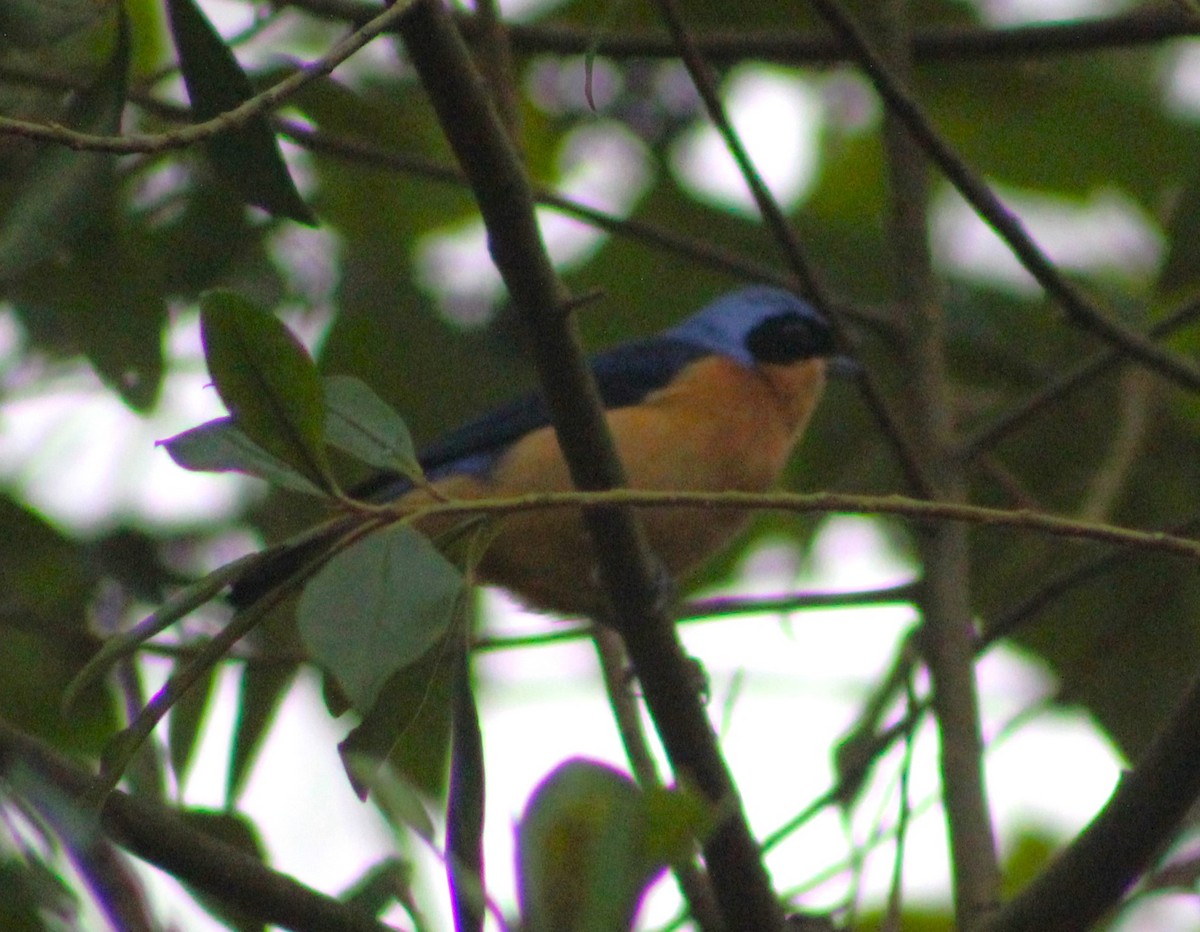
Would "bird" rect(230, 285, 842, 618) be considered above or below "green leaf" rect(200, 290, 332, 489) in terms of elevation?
above

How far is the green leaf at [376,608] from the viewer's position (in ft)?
6.50

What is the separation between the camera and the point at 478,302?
594 centimetres

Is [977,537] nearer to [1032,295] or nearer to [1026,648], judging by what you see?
[1026,648]

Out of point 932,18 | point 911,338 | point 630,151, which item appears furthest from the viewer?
point 630,151

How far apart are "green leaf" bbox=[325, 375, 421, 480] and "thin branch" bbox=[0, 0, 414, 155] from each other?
0.37 metres

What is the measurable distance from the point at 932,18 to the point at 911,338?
1.71 metres

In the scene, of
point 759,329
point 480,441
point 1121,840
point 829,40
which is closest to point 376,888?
point 1121,840

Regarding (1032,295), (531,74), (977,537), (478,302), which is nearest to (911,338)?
(977,537)

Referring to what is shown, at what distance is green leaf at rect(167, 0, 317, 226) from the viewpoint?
9.36ft

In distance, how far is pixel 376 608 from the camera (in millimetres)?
2049

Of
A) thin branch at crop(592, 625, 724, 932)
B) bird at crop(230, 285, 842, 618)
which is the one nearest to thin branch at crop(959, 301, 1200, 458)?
bird at crop(230, 285, 842, 618)

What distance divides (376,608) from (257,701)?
85.6 inches

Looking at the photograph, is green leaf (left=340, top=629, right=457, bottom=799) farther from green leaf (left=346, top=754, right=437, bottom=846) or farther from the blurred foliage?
green leaf (left=346, top=754, right=437, bottom=846)

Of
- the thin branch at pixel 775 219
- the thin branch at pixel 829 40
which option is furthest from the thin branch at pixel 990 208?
the thin branch at pixel 829 40
